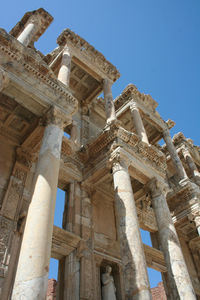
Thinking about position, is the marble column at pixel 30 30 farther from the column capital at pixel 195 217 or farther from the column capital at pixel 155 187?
the column capital at pixel 195 217

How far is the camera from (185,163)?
23016 millimetres

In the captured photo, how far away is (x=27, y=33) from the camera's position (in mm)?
13352

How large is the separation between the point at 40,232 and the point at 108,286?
574 centimetres

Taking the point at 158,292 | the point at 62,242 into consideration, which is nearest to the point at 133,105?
the point at 62,242

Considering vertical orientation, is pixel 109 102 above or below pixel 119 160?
above

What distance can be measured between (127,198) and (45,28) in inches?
395

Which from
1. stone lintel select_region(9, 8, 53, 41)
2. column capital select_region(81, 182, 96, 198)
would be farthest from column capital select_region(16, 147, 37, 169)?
stone lintel select_region(9, 8, 53, 41)

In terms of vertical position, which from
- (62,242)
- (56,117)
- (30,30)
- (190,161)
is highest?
(190,161)

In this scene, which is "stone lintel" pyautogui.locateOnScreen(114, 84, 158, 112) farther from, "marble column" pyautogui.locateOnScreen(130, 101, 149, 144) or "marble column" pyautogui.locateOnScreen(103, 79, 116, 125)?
"marble column" pyautogui.locateOnScreen(103, 79, 116, 125)

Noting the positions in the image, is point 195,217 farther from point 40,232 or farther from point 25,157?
point 40,232

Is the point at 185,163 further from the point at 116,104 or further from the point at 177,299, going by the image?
the point at 177,299

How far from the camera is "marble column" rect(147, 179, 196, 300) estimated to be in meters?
9.98

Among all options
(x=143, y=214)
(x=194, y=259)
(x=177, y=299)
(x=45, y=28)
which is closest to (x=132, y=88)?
(x=45, y=28)

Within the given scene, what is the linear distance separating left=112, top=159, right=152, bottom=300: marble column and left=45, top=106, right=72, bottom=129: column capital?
10.7 ft
